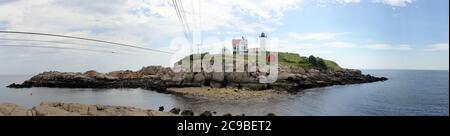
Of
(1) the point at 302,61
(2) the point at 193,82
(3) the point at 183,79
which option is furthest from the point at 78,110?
(1) the point at 302,61

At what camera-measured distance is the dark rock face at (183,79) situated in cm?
6469

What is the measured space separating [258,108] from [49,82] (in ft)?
218

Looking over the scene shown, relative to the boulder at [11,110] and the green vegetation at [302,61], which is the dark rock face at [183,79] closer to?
the green vegetation at [302,61]

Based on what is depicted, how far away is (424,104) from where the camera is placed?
50.7 m

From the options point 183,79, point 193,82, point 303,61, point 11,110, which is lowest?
point 193,82

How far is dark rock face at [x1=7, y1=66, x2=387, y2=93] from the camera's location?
64688mm

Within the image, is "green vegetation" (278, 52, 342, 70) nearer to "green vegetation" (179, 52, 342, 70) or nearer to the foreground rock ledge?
"green vegetation" (179, 52, 342, 70)

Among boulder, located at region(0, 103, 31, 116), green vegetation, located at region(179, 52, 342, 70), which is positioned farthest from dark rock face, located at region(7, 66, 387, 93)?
boulder, located at region(0, 103, 31, 116)

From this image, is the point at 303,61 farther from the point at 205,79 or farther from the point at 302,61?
the point at 205,79

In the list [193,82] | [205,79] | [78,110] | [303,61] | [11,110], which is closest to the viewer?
[11,110]

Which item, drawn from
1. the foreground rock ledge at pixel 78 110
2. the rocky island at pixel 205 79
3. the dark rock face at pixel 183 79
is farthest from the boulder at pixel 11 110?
the dark rock face at pixel 183 79

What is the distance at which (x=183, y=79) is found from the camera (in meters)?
71.0
